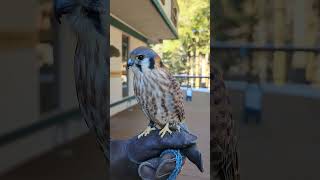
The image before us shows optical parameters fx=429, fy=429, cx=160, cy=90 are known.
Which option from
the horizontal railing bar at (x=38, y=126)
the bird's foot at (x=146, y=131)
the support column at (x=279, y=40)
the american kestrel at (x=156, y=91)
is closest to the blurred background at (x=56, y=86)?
the horizontal railing bar at (x=38, y=126)

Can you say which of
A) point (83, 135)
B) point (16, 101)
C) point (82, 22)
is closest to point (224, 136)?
point (83, 135)

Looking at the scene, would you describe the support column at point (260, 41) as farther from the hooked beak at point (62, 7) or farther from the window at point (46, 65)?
the window at point (46, 65)

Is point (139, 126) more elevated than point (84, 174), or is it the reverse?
point (139, 126)

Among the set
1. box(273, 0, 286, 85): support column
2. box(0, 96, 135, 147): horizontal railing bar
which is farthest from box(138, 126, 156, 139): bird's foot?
box(273, 0, 286, 85): support column

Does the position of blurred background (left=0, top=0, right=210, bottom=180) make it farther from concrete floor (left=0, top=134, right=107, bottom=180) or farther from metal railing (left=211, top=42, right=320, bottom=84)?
metal railing (left=211, top=42, right=320, bottom=84)

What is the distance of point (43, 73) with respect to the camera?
410 cm

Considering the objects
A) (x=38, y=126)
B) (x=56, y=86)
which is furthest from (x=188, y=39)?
(x=38, y=126)

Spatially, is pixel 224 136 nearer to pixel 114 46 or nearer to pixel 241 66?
pixel 241 66

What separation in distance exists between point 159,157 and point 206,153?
407 mm

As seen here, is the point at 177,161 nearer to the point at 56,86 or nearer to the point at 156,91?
the point at 156,91

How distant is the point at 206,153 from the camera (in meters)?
3.67

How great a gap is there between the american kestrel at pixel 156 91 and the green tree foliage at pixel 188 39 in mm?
164

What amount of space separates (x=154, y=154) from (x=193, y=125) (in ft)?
1.48

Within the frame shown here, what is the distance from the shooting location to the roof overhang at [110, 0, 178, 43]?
389 cm
